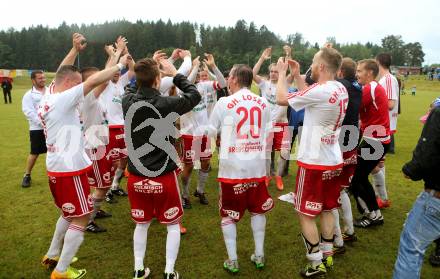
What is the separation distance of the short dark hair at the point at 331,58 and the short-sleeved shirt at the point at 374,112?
149 cm

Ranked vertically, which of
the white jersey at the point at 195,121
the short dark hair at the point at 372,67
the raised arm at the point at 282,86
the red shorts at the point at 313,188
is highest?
the short dark hair at the point at 372,67

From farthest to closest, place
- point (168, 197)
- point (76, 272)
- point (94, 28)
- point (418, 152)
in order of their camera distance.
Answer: point (94, 28) < point (76, 272) < point (168, 197) < point (418, 152)

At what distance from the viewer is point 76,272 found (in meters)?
4.45

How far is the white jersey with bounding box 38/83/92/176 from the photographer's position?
4004 millimetres

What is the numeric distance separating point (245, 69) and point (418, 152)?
2.31 metres

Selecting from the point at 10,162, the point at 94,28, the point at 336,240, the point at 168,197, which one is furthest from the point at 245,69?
the point at 94,28

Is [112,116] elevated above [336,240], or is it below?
above

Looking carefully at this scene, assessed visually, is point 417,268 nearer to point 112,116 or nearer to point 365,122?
point 365,122

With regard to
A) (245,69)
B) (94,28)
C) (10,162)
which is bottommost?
(10,162)

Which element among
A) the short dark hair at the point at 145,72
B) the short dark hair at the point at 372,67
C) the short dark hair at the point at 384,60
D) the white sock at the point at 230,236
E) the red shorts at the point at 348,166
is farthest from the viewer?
the short dark hair at the point at 384,60

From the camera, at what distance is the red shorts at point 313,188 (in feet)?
14.4

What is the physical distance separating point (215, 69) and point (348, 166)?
2.86 m

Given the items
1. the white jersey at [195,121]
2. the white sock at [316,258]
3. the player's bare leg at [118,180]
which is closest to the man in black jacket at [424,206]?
the white sock at [316,258]

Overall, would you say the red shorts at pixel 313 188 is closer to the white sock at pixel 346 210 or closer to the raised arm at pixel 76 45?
the white sock at pixel 346 210
